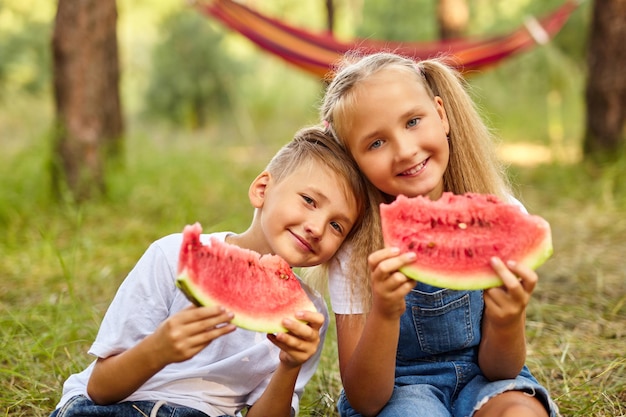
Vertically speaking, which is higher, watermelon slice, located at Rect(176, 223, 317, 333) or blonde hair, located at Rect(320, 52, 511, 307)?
blonde hair, located at Rect(320, 52, 511, 307)

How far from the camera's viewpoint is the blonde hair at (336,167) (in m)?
2.14

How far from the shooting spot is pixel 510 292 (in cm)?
170

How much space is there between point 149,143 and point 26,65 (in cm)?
679

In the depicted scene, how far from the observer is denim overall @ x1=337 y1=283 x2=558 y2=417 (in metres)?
2.13

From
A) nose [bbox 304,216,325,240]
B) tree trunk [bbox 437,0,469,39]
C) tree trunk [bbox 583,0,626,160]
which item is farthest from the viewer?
tree trunk [bbox 437,0,469,39]

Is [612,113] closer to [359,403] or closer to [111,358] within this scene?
[359,403]

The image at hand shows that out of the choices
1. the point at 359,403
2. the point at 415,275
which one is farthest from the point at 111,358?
the point at 415,275

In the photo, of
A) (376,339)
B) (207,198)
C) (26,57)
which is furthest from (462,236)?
(26,57)

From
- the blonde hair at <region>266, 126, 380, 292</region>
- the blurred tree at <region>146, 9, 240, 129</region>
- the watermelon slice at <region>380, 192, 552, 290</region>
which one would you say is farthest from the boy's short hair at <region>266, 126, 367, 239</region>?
the blurred tree at <region>146, 9, 240, 129</region>

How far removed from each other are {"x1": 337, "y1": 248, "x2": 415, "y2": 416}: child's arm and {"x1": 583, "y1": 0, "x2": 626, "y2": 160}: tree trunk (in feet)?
16.1

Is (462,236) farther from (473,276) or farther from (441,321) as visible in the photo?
(441,321)

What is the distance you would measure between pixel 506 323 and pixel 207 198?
403cm

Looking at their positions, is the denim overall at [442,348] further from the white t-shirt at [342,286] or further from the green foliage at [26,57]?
the green foliage at [26,57]

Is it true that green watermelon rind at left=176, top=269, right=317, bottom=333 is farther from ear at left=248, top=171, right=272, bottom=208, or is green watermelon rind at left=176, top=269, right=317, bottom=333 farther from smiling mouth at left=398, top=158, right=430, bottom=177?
smiling mouth at left=398, top=158, right=430, bottom=177
